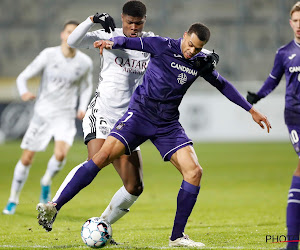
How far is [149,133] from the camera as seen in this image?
5.88m

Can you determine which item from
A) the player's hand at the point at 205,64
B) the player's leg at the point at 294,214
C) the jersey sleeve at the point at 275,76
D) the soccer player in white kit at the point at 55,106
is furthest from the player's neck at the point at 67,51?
the player's leg at the point at 294,214

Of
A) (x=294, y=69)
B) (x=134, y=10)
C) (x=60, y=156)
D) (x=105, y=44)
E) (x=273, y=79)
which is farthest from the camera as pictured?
(x=60, y=156)

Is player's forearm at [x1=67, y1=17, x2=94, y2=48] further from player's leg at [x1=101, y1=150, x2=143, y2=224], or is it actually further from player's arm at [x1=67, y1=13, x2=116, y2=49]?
player's leg at [x1=101, y1=150, x2=143, y2=224]

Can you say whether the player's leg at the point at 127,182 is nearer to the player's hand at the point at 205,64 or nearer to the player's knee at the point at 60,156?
the player's hand at the point at 205,64

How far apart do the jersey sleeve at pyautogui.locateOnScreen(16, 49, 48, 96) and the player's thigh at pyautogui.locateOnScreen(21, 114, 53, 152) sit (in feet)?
2.40

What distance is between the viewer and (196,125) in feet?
74.1

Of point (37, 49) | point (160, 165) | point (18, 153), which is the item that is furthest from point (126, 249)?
point (37, 49)

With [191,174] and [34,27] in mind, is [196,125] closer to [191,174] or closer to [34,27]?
[34,27]

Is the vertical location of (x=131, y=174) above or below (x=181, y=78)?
below

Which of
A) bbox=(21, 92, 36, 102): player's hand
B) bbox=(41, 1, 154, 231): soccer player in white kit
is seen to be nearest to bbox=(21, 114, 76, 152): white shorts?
bbox=(21, 92, 36, 102): player's hand

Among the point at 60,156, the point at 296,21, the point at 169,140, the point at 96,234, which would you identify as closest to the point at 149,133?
the point at 169,140

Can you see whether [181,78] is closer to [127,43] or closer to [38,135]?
[127,43]

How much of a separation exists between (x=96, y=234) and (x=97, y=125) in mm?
1224

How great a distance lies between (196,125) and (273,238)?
16428mm
